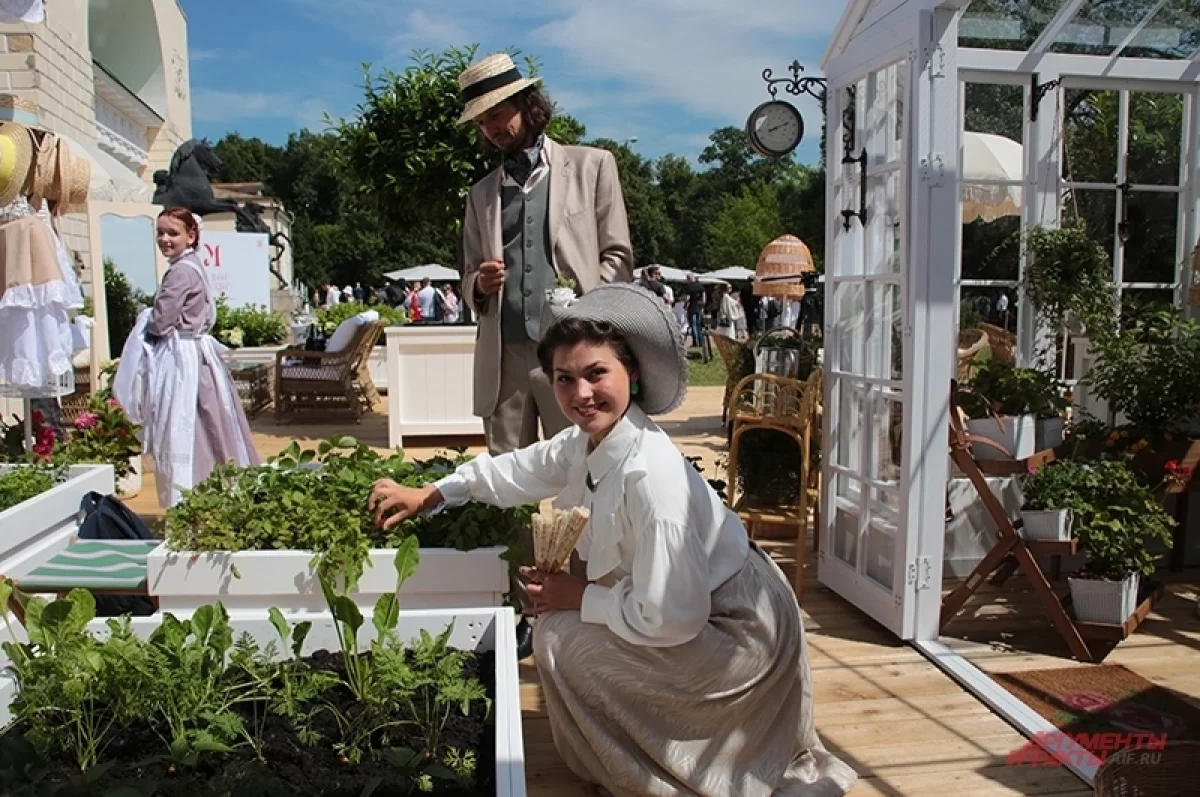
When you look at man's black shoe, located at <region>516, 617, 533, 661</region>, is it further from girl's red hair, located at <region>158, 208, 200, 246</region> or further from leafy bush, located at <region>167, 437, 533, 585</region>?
girl's red hair, located at <region>158, 208, 200, 246</region>

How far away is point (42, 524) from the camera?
9.35 ft

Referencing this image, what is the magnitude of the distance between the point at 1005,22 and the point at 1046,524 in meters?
2.32

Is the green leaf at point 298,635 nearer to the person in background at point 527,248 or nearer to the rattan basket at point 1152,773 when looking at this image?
the person in background at point 527,248

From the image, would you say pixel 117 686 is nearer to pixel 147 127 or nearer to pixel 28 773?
pixel 28 773

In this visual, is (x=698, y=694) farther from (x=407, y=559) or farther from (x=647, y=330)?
(x=647, y=330)

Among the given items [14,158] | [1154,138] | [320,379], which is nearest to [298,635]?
[14,158]

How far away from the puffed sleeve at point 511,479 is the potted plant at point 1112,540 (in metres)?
1.94

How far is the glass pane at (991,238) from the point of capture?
4523mm

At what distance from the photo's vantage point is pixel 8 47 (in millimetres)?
11023

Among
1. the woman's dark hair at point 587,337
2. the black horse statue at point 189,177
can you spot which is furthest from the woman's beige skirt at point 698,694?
the black horse statue at point 189,177

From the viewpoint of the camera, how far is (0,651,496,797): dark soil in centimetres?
138

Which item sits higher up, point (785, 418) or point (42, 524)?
point (785, 418)

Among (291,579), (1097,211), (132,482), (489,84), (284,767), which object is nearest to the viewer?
(284,767)

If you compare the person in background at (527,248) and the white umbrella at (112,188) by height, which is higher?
the white umbrella at (112,188)
